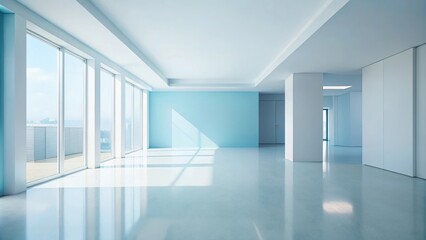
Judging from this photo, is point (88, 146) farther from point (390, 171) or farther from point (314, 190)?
point (390, 171)

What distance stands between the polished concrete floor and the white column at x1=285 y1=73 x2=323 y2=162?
2.86 m

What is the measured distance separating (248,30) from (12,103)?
521 cm

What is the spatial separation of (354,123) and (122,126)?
13116mm

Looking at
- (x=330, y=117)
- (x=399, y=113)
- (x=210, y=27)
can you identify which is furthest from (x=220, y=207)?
(x=330, y=117)

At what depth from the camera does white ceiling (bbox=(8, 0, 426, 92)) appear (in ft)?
16.1

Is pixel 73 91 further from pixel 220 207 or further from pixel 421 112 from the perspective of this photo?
pixel 421 112

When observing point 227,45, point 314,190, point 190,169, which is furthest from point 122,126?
point 314,190

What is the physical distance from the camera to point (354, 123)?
1608 cm

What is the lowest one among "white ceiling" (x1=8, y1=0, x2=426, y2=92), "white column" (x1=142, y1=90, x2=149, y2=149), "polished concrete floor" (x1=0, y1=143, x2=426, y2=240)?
"polished concrete floor" (x1=0, y1=143, x2=426, y2=240)

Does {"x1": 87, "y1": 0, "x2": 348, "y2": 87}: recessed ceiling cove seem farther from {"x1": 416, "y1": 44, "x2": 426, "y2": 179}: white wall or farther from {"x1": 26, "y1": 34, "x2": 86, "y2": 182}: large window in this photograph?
{"x1": 416, "y1": 44, "x2": 426, "y2": 179}: white wall

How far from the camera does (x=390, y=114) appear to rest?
7.75 m

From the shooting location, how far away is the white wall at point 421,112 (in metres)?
6.62

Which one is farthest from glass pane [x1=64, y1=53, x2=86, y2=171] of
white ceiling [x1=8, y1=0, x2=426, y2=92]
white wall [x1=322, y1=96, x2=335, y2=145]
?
white wall [x1=322, y1=96, x2=335, y2=145]

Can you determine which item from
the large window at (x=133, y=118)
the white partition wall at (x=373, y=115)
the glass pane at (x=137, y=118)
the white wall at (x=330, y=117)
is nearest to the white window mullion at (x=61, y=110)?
the large window at (x=133, y=118)
